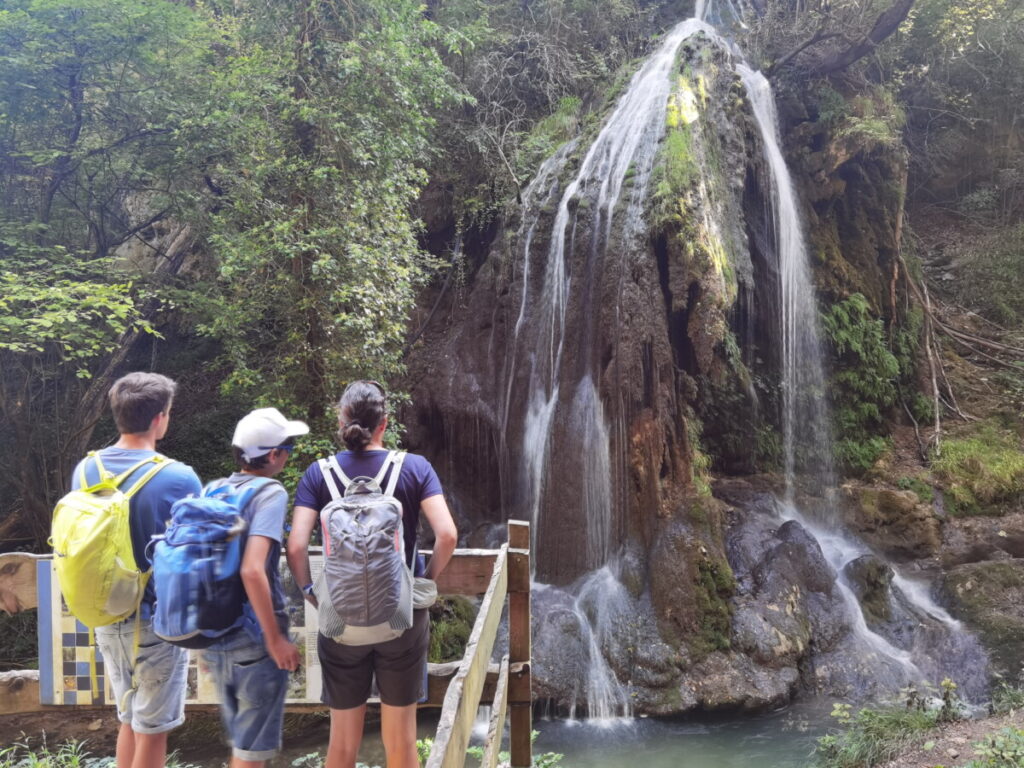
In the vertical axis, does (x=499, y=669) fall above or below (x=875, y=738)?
above

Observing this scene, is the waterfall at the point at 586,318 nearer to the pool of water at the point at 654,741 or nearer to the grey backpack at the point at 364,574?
the pool of water at the point at 654,741

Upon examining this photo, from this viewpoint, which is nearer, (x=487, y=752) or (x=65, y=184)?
(x=487, y=752)

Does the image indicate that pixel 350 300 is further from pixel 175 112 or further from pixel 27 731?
pixel 27 731

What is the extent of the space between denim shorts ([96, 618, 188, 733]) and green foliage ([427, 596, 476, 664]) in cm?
502

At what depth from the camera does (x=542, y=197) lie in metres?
10.2

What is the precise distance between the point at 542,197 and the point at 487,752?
8.90 m

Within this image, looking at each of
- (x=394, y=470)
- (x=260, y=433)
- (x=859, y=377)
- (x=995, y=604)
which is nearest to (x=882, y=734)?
(x=995, y=604)

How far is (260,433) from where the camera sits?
229cm

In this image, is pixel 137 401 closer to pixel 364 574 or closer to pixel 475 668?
pixel 364 574

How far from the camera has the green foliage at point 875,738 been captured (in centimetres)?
521

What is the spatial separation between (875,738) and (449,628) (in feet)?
14.1

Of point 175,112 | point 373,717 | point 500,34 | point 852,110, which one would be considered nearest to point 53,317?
point 175,112

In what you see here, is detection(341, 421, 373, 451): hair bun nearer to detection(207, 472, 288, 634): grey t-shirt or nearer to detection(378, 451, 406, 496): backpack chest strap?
detection(378, 451, 406, 496): backpack chest strap

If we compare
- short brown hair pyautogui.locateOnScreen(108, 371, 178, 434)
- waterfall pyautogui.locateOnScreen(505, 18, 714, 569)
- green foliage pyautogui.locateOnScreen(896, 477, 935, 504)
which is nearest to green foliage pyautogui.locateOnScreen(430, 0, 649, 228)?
waterfall pyautogui.locateOnScreen(505, 18, 714, 569)
